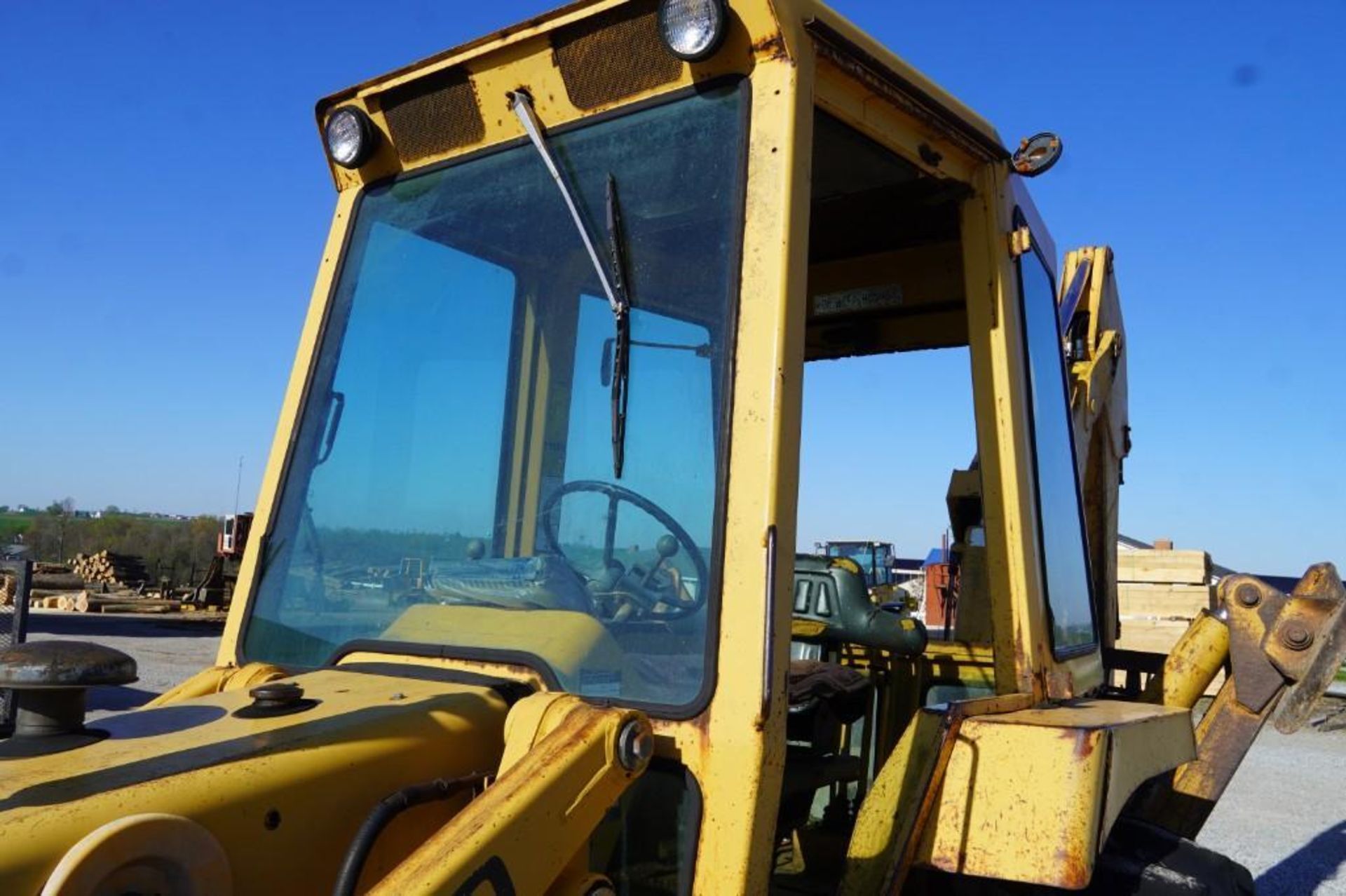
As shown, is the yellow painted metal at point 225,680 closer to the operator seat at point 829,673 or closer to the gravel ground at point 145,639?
the operator seat at point 829,673

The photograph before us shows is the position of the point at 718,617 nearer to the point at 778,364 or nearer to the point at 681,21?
the point at 778,364

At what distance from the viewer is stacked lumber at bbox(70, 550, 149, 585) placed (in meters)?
26.6

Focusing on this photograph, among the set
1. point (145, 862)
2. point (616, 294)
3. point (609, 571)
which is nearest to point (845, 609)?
point (609, 571)

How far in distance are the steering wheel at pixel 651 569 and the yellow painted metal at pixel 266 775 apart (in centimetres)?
32

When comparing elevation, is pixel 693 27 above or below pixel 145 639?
above

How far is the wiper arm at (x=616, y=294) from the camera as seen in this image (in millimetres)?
2262

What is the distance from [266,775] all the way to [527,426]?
1196 millimetres

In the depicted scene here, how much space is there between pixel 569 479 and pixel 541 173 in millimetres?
678

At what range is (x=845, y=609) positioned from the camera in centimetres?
354

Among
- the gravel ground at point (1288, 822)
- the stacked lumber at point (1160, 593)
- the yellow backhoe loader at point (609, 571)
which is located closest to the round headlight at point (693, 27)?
the yellow backhoe loader at point (609, 571)

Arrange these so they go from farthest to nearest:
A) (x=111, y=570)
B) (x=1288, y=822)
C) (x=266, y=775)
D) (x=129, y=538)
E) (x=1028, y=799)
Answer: (x=129, y=538) < (x=111, y=570) < (x=1288, y=822) < (x=1028, y=799) < (x=266, y=775)

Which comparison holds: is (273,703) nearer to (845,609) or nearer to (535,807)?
(535,807)

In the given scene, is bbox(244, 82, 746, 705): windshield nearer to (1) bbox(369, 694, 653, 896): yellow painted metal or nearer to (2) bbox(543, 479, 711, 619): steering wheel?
(2) bbox(543, 479, 711, 619): steering wheel

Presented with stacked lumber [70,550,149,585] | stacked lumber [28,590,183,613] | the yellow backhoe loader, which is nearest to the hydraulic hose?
the yellow backhoe loader
